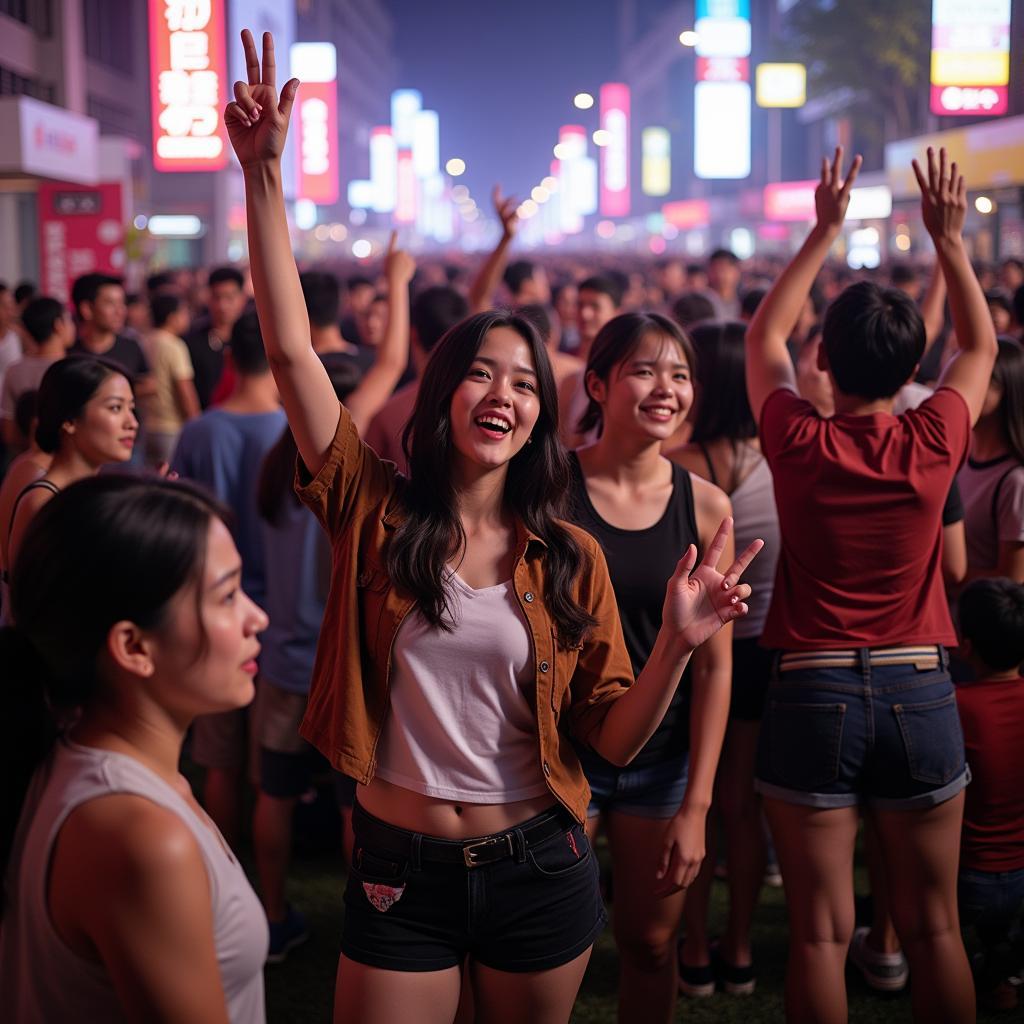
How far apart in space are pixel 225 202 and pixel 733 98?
1684cm

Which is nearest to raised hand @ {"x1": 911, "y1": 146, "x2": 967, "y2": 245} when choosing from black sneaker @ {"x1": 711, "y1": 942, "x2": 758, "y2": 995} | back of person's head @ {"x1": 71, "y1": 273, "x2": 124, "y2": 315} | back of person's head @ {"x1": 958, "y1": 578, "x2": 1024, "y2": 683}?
back of person's head @ {"x1": 958, "y1": 578, "x2": 1024, "y2": 683}

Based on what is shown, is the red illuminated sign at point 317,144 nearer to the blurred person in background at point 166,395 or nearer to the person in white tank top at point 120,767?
the blurred person in background at point 166,395

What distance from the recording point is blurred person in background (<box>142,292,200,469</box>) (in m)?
8.84

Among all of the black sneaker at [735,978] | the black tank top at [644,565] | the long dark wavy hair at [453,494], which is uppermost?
the long dark wavy hair at [453,494]

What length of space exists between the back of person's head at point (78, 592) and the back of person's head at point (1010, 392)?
3.28 meters

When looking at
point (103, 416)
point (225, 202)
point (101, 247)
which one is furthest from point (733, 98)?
point (103, 416)

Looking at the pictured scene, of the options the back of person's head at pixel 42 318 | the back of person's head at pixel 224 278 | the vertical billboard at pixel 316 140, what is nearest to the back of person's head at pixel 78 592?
the back of person's head at pixel 42 318

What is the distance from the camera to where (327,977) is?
174 inches

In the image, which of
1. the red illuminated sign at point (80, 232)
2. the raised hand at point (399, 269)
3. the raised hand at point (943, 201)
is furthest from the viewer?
the red illuminated sign at point (80, 232)

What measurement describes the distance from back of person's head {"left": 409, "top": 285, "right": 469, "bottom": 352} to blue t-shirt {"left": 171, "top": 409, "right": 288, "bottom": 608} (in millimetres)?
1242

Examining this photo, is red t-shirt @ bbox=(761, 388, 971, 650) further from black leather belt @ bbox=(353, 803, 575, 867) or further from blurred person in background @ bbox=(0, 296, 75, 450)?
blurred person in background @ bbox=(0, 296, 75, 450)

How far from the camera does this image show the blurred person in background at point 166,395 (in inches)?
348

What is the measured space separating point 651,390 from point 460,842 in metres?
1.37

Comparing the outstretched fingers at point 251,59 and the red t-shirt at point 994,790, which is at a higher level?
the outstretched fingers at point 251,59
